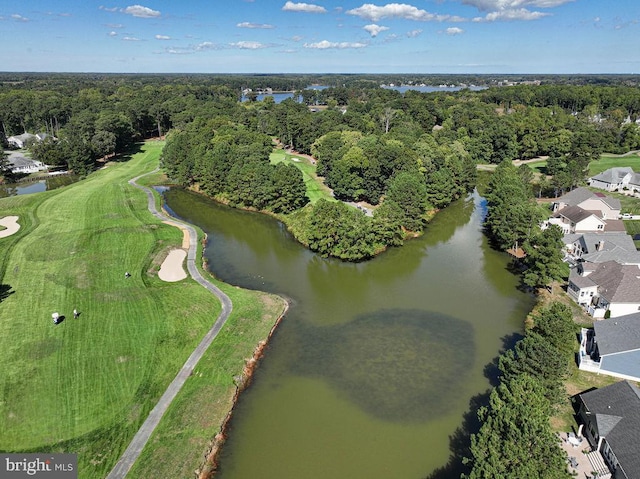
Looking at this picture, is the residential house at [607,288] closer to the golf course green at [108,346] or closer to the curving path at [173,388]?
the golf course green at [108,346]

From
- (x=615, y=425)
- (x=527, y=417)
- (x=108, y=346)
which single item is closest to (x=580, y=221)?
(x=615, y=425)

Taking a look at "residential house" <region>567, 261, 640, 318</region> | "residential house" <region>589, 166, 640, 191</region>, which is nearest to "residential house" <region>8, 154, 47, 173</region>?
"residential house" <region>567, 261, 640, 318</region>

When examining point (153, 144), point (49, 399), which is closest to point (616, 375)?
point (49, 399)

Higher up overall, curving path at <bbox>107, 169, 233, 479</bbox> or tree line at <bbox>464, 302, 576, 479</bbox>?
tree line at <bbox>464, 302, 576, 479</bbox>

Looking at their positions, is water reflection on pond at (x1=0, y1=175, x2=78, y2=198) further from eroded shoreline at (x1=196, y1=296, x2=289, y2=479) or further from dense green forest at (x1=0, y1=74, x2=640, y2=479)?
eroded shoreline at (x1=196, y1=296, x2=289, y2=479)

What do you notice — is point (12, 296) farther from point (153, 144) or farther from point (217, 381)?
point (153, 144)

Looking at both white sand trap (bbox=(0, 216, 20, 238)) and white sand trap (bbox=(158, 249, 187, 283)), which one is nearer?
white sand trap (bbox=(158, 249, 187, 283))

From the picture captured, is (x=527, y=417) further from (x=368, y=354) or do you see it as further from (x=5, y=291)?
(x=5, y=291)

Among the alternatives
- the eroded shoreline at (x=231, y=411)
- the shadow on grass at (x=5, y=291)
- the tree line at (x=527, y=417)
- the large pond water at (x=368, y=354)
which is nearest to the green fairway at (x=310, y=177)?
the large pond water at (x=368, y=354)
